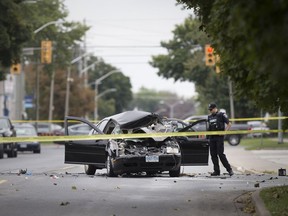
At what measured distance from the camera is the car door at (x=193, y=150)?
18375 mm

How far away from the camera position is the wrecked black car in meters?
17.3

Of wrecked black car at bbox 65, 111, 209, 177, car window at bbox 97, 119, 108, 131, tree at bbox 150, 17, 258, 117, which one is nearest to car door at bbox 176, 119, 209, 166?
wrecked black car at bbox 65, 111, 209, 177

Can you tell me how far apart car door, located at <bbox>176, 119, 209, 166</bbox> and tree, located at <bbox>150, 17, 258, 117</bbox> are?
47.1 m

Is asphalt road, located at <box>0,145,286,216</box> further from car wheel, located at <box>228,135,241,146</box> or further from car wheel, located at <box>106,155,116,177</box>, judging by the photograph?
car wheel, located at <box>228,135,241,146</box>

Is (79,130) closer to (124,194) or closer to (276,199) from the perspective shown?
(124,194)

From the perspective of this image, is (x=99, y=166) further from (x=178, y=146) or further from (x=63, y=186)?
(x=63, y=186)

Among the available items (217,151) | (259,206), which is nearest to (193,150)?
(217,151)

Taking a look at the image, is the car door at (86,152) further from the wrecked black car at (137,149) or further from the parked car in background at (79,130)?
the parked car in background at (79,130)

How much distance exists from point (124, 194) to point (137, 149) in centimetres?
374

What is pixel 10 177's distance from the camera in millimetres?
17828

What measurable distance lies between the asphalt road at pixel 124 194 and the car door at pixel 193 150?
0.40 metres

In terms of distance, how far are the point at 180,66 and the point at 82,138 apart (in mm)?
56313

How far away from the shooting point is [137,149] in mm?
17484

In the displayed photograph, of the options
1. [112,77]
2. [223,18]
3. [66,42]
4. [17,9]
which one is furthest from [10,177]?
[112,77]
